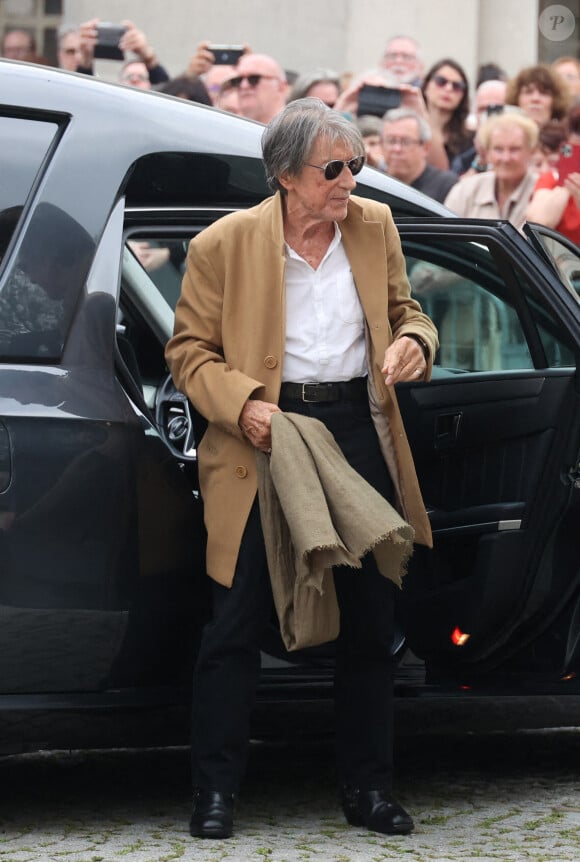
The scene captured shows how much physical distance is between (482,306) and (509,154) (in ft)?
8.90

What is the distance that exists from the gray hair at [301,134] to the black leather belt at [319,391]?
47 cm

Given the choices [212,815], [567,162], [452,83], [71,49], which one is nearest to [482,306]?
[212,815]

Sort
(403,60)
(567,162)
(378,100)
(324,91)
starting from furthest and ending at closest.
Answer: (403,60) < (324,91) < (378,100) < (567,162)

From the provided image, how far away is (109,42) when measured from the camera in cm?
874

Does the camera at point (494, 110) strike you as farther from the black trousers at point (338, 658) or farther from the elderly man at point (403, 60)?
the black trousers at point (338, 658)

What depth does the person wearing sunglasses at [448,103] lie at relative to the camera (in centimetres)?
853

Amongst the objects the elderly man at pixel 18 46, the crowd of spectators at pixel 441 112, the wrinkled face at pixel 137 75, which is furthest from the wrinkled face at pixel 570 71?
Answer: the elderly man at pixel 18 46

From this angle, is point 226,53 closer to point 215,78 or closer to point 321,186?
point 215,78

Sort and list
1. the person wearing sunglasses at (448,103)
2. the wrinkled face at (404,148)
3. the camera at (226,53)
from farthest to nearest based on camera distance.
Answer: the camera at (226,53)
the person wearing sunglasses at (448,103)
the wrinkled face at (404,148)

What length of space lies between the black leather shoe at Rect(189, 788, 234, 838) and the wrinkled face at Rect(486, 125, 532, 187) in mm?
3748

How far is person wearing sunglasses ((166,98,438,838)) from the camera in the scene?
143 inches

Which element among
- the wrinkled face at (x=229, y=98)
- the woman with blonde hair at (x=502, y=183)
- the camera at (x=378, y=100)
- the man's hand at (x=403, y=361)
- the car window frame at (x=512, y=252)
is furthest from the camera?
the wrinkled face at (x=229, y=98)

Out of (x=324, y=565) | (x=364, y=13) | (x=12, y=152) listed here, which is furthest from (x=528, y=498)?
(x=364, y=13)
